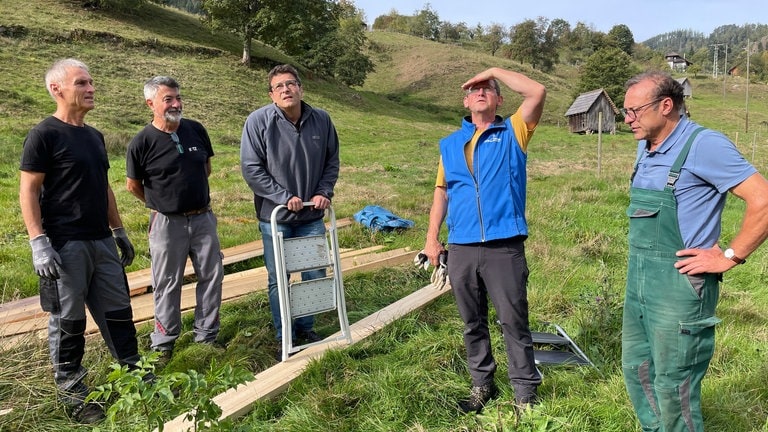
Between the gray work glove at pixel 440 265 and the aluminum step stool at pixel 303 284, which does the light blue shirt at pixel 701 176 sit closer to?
the gray work glove at pixel 440 265

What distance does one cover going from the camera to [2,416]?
9.66 ft

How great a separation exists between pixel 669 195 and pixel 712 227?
0.24 meters

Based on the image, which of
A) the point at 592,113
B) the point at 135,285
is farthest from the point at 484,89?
the point at 592,113

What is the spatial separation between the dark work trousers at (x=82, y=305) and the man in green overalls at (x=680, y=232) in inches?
130

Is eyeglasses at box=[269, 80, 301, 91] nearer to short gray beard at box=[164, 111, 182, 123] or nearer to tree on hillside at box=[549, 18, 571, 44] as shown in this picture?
short gray beard at box=[164, 111, 182, 123]

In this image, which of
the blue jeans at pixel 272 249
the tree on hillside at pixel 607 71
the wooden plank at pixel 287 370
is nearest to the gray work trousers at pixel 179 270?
the blue jeans at pixel 272 249

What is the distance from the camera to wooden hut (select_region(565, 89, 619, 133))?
37125 millimetres

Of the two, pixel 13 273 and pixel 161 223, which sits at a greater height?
pixel 161 223

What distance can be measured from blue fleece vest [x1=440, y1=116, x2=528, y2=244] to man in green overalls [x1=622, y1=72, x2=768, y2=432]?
0.68 m

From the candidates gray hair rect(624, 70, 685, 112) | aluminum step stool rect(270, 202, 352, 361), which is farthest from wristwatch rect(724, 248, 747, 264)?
aluminum step stool rect(270, 202, 352, 361)

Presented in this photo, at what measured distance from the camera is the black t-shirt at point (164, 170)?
400 cm

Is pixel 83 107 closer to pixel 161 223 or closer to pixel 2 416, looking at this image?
pixel 161 223

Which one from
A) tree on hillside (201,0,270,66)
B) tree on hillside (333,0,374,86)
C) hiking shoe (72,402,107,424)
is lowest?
hiking shoe (72,402,107,424)

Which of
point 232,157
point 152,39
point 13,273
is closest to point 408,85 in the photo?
point 152,39
